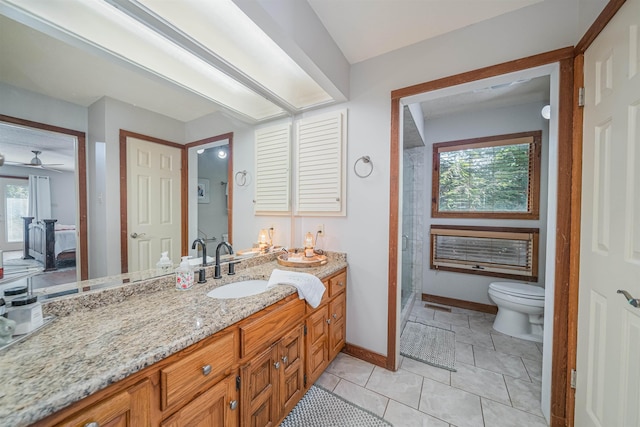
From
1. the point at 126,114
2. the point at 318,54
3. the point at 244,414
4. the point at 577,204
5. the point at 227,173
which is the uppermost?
the point at 318,54

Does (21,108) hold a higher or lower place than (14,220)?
A: higher

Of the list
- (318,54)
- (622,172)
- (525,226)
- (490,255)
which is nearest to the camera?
(622,172)

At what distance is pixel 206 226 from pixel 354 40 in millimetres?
1743

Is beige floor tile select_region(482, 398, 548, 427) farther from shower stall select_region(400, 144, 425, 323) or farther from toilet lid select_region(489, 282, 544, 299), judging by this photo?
shower stall select_region(400, 144, 425, 323)

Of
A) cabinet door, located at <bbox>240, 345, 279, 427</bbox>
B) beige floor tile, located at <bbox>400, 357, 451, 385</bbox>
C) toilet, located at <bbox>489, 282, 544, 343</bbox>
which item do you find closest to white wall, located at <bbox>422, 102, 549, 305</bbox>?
toilet, located at <bbox>489, 282, 544, 343</bbox>

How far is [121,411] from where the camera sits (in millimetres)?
632

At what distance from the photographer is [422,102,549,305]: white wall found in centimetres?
260

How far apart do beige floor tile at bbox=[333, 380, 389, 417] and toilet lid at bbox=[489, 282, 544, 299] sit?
1730 mm

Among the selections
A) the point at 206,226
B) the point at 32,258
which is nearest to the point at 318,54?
the point at 206,226

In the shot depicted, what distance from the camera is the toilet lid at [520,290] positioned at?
221 cm

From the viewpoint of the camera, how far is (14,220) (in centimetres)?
82

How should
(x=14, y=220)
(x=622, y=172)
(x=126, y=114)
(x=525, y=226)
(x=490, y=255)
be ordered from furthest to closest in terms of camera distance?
(x=490, y=255), (x=525, y=226), (x=126, y=114), (x=622, y=172), (x=14, y=220)

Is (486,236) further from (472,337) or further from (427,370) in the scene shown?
(427,370)

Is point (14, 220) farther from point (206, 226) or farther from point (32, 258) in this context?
point (206, 226)
